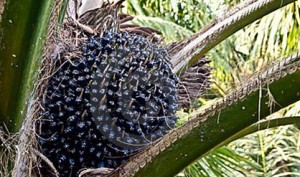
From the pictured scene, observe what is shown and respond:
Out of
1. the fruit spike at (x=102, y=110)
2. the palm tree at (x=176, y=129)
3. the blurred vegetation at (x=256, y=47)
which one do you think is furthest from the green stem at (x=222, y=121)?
the blurred vegetation at (x=256, y=47)

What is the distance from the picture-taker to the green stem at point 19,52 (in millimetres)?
619

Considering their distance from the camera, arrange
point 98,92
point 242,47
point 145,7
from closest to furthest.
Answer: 1. point 98,92
2. point 145,7
3. point 242,47

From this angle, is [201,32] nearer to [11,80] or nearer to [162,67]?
[162,67]

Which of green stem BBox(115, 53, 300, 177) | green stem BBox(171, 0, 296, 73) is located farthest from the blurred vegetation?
green stem BBox(115, 53, 300, 177)

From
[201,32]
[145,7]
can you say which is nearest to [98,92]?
[201,32]

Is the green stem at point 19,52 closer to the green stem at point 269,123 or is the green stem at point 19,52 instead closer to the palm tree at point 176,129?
the palm tree at point 176,129

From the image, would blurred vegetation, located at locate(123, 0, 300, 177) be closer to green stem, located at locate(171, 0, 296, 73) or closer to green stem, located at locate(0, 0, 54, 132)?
green stem, located at locate(171, 0, 296, 73)

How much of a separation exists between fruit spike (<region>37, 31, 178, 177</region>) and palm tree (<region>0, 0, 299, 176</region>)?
0.08 meters

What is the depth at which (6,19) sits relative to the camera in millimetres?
624

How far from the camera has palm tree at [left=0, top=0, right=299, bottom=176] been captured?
615mm

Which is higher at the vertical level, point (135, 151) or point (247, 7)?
point (247, 7)

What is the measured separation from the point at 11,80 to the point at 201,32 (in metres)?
0.45

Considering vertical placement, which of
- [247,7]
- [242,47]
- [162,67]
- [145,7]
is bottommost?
[162,67]

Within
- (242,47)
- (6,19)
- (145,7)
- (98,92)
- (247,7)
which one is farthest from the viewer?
(242,47)
